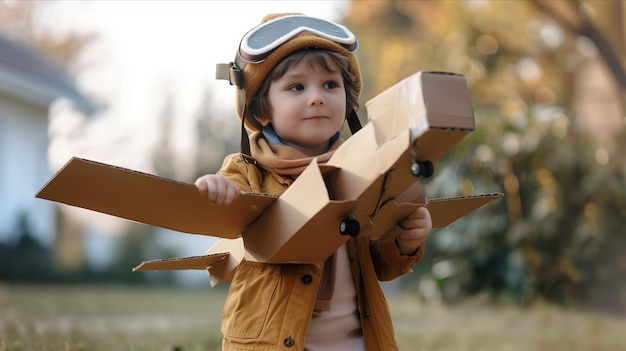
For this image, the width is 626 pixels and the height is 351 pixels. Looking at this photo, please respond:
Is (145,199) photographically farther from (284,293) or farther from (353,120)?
(353,120)

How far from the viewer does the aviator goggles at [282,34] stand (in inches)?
82.2

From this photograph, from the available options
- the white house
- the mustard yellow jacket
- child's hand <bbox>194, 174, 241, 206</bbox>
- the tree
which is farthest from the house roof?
child's hand <bbox>194, 174, 241, 206</bbox>

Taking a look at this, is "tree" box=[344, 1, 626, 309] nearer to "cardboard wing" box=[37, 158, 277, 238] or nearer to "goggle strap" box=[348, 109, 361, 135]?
"goggle strap" box=[348, 109, 361, 135]

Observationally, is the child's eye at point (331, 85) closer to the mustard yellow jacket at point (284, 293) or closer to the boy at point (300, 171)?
the boy at point (300, 171)

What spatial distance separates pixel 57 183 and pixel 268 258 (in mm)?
491

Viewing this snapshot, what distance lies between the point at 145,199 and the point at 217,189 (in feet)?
0.51

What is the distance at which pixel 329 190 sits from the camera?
74.5 inches

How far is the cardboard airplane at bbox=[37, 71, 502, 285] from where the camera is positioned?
1.65 m

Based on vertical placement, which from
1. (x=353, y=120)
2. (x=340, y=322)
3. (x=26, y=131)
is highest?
(x=353, y=120)

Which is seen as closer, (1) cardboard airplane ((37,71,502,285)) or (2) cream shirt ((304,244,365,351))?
(1) cardboard airplane ((37,71,502,285))

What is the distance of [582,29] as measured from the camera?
757cm

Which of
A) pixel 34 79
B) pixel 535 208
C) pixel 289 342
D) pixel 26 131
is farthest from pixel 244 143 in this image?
pixel 26 131

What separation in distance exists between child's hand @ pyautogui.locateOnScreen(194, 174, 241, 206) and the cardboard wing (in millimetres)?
20

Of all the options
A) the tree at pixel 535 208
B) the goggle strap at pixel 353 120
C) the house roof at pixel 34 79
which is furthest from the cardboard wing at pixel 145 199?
the house roof at pixel 34 79
